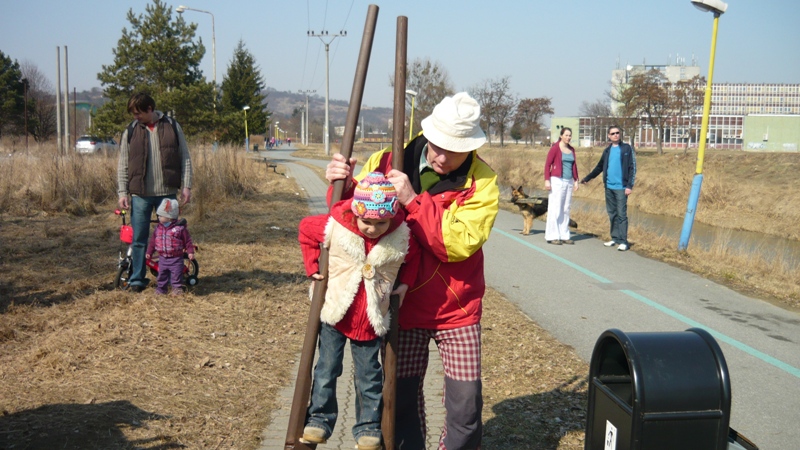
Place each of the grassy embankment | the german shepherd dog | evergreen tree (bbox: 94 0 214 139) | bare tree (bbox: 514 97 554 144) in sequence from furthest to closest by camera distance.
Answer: bare tree (bbox: 514 97 554 144), evergreen tree (bbox: 94 0 214 139), the german shepherd dog, the grassy embankment

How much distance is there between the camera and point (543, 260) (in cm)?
1152

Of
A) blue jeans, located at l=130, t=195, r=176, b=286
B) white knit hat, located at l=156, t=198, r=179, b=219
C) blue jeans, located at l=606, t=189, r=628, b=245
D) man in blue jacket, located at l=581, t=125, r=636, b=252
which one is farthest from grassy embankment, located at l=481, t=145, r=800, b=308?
blue jeans, located at l=130, t=195, r=176, b=286

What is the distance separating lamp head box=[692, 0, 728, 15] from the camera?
12.1 metres

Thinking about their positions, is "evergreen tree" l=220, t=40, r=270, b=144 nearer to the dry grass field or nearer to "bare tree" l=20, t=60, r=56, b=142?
"bare tree" l=20, t=60, r=56, b=142

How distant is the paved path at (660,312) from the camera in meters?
5.36

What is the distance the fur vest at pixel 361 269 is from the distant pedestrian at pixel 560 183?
9.94 metres

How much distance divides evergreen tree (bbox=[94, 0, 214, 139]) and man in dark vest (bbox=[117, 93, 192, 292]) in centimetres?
3479

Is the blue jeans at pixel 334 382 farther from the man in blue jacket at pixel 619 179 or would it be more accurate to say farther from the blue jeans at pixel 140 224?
the man in blue jacket at pixel 619 179

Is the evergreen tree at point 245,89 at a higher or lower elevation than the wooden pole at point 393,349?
higher

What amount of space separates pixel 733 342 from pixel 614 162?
628cm

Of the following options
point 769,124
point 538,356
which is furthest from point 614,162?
point 769,124

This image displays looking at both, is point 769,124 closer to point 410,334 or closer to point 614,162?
point 614,162

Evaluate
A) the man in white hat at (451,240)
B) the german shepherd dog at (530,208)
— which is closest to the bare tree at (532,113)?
the german shepherd dog at (530,208)

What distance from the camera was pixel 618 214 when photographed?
1284 cm
